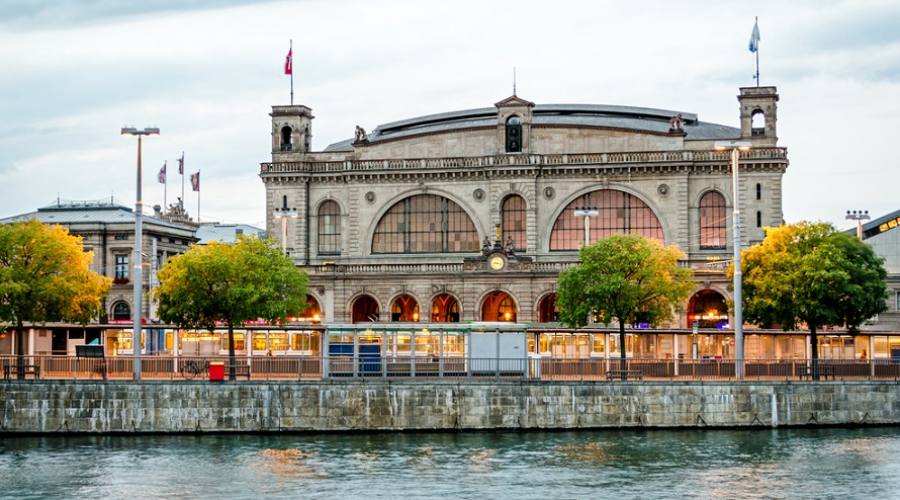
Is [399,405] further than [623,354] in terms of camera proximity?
No

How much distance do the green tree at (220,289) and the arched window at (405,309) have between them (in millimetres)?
33262

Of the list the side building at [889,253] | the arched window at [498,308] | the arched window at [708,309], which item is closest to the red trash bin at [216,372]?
the arched window at [498,308]

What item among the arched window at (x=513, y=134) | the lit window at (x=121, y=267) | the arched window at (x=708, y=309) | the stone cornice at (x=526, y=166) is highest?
the arched window at (x=513, y=134)

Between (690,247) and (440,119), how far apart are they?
87.0ft

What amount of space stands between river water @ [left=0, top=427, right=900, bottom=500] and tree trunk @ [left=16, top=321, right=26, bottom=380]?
143 inches

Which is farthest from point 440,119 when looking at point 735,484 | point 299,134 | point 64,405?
point 735,484

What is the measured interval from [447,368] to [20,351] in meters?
22.3

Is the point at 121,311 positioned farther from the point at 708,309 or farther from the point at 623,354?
the point at 623,354

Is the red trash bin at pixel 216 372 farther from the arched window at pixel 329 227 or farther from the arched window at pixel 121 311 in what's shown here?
the arched window at pixel 121 311

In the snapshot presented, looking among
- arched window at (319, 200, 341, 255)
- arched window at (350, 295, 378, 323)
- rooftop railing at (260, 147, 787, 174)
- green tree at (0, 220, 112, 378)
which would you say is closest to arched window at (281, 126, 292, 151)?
rooftop railing at (260, 147, 787, 174)

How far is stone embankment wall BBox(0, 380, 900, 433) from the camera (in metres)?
62.9

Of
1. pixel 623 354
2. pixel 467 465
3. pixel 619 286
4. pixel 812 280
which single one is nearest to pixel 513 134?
pixel 619 286

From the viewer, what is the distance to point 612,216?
111125 millimetres

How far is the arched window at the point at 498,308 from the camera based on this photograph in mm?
108562
